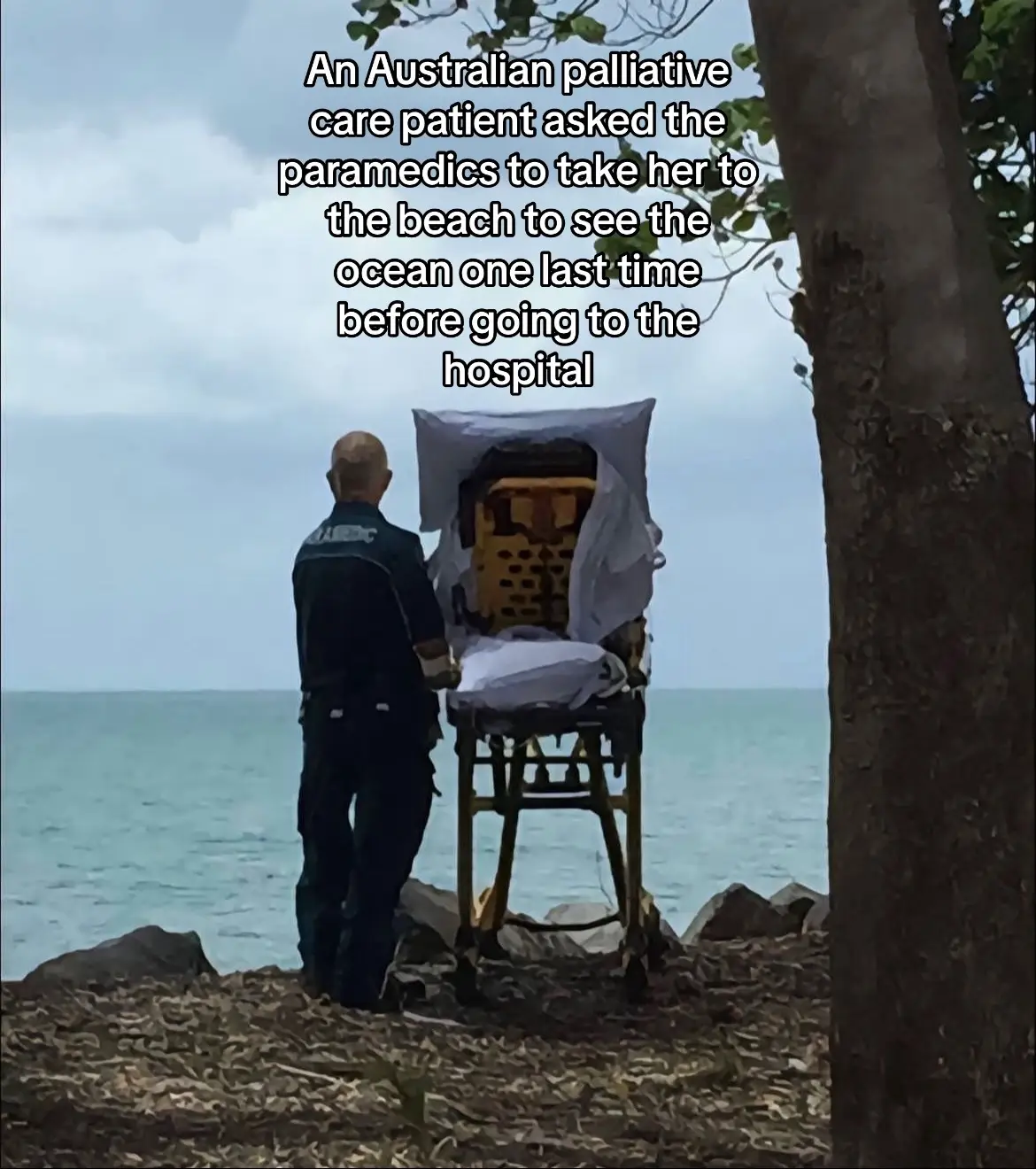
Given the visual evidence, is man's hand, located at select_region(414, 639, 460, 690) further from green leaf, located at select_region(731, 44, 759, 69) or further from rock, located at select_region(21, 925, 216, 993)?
green leaf, located at select_region(731, 44, 759, 69)

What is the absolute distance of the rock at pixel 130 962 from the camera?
2971 mm

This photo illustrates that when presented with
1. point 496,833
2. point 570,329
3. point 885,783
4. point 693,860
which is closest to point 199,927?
point 496,833

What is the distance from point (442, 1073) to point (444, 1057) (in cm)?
13

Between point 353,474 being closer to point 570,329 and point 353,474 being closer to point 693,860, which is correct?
point 570,329

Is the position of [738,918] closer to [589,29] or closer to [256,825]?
[256,825]

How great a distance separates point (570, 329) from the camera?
8.09 ft

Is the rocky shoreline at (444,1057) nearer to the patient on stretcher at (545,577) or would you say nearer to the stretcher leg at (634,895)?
the stretcher leg at (634,895)

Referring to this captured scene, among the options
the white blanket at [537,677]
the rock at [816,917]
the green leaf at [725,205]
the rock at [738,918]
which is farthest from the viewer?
the rock at [738,918]

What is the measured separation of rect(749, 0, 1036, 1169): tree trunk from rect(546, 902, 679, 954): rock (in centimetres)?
158

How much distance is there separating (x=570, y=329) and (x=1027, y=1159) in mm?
1283

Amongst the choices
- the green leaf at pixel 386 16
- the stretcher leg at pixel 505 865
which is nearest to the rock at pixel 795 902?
the stretcher leg at pixel 505 865

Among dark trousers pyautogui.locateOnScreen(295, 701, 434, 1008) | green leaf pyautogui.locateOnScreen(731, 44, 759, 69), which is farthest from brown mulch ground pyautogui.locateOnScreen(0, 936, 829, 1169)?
green leaf pyautogui.locateOnScreen(731, 44, 759, 69)

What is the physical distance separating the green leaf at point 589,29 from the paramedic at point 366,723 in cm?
84

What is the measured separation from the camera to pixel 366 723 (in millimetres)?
2975
